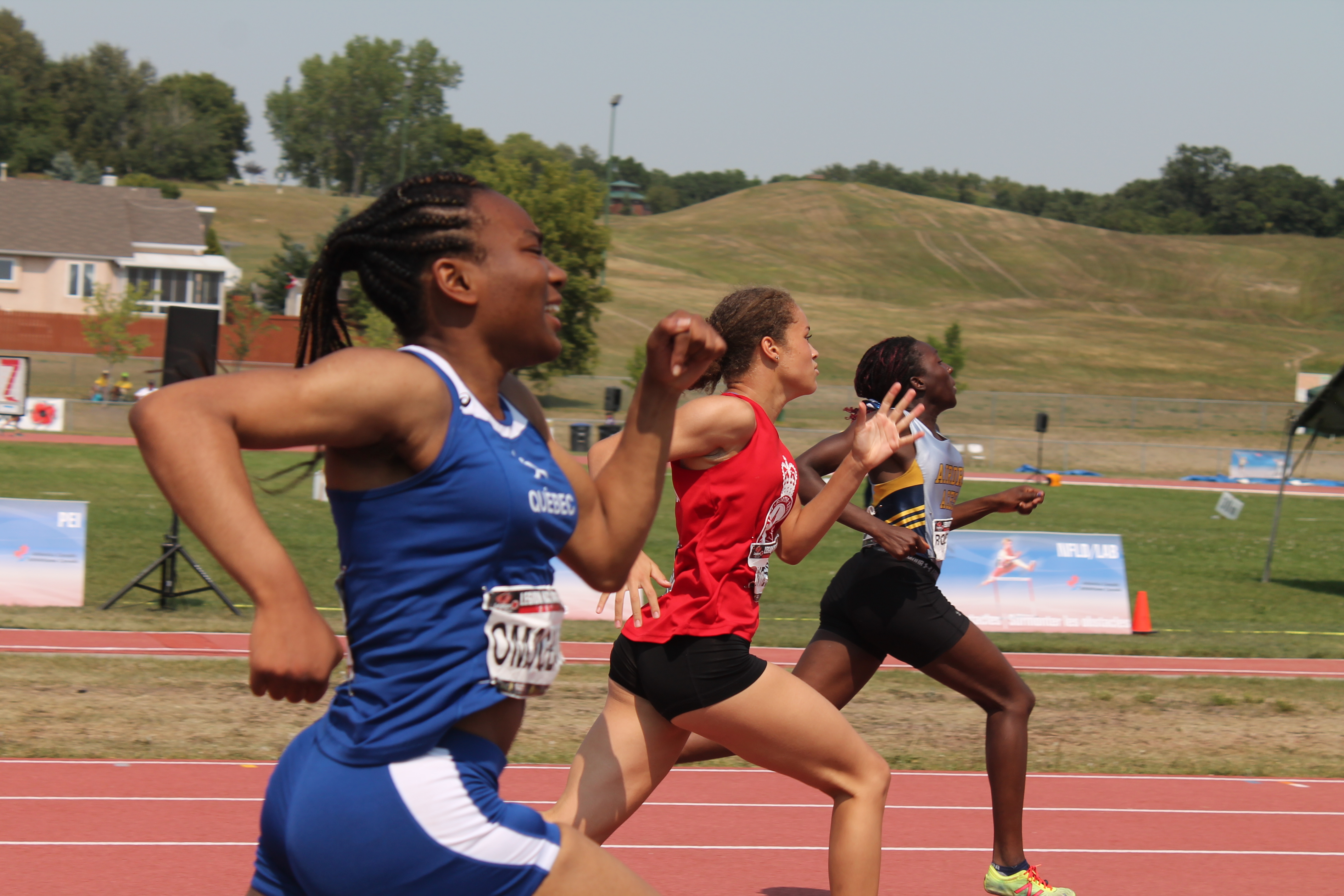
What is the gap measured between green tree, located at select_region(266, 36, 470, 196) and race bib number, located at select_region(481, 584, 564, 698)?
128 meters

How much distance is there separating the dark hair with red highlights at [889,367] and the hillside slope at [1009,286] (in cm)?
5982

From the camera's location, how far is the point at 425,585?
6.82 feet

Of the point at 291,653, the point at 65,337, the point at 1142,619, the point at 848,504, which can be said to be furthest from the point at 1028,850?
the point at 65,337

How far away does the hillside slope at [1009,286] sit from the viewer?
77.9 meters

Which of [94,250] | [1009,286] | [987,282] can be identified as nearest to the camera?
[94,250]

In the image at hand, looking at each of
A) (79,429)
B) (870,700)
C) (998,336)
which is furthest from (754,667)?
(998,336)

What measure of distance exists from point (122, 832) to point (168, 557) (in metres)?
7.27

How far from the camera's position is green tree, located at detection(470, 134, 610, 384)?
53.8 metres

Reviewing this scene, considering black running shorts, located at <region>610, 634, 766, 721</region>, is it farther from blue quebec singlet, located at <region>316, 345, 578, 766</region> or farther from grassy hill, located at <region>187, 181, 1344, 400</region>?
grassy hill, located at <region>187, 181, 1344, 400</region>

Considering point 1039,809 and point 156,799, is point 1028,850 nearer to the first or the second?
point 1039,809

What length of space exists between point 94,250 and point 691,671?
6198 centimetres

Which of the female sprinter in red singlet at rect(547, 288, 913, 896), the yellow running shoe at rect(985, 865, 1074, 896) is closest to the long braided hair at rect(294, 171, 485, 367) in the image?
the female sprinter in red singlet at rect(547, 288, 913, 896)

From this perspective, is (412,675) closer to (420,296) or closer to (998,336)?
(420,296)

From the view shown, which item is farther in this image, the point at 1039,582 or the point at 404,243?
the point at 1039,582
